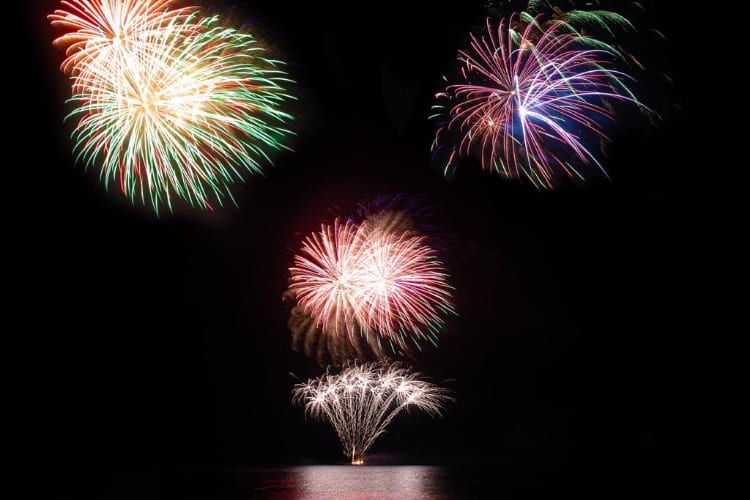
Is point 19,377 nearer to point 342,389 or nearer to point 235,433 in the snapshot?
point 342,389

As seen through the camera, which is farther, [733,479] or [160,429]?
[160,429]

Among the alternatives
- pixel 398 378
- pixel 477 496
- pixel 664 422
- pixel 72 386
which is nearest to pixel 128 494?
pixel 477 496

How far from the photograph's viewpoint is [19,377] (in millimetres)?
43281

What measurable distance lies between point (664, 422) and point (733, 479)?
2490 centimetres

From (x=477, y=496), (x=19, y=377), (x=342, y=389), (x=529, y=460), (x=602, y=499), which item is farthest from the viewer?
(x=529, y=460)

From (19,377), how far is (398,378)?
25489 mm

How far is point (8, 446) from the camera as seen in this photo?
35125 millimetres

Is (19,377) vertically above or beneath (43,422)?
above

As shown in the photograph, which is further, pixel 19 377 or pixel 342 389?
pixel 342 389

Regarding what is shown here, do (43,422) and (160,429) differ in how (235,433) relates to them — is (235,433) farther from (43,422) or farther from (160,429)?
(43,422)

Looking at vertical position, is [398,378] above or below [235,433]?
above

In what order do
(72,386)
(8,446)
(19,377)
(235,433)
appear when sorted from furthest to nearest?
1. (235,433)
2. (72,386)
3. (19,377)
4. (8,446)

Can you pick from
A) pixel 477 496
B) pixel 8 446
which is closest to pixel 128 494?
pixel 8 446

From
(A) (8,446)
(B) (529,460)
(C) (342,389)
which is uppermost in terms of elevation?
(C) (342,389)
